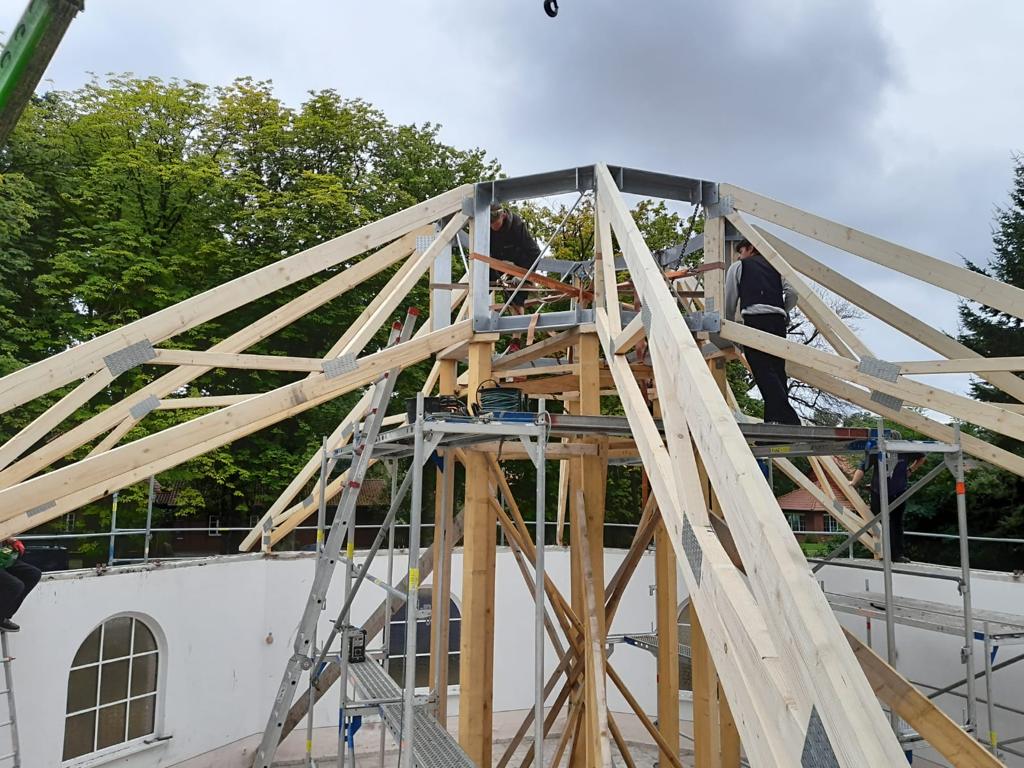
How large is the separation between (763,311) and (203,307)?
162 inches

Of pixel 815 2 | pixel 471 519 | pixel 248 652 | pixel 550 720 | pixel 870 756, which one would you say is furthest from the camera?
pixel 815 2

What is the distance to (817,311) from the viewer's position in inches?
253

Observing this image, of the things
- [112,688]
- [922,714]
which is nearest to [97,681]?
[112,688]

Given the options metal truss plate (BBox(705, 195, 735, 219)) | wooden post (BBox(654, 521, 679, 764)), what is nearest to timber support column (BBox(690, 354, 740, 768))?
wooden post (BBox(654, 521, 679, 764))

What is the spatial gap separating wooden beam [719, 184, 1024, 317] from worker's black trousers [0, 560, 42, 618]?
23.0 feet

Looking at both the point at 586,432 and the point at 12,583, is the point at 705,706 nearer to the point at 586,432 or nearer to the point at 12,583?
the point at 586,432

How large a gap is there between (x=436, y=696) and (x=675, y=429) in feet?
14.2

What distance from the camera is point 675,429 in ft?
10.9

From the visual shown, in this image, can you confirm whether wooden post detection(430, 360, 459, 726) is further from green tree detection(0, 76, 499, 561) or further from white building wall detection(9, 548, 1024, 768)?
green tree detection(0, 76, 499, 561)

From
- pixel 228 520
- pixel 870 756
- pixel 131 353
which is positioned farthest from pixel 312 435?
pixel 870 756

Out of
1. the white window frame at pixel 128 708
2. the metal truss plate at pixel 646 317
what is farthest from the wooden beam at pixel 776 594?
the white window frame at pixel 128 708

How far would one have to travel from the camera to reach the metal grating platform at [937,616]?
7.09 metres

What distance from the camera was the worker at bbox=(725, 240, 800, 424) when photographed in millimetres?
6184

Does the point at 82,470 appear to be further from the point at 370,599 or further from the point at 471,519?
the point at 370,599
